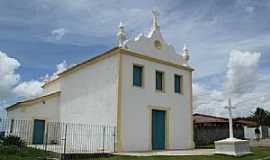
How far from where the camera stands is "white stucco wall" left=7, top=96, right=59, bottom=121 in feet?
77.8

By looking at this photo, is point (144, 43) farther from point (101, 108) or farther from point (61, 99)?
point (61, 99)

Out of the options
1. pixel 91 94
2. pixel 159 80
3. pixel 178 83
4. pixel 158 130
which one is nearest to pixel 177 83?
pixel 178 83

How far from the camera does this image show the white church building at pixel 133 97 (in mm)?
19094

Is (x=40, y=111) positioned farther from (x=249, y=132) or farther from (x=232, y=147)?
(x=249, y=132)

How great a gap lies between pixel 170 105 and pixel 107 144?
541cm

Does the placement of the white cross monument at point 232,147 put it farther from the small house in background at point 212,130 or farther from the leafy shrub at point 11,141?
the small house in background at point 212,130

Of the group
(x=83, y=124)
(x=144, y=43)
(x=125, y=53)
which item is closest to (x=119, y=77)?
(x=125, y=53)

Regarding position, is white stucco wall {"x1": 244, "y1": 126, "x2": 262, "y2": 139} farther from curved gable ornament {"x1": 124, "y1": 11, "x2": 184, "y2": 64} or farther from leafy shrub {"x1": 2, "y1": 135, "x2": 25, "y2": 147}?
leafy shrub {"x1": 2, "y1": 135, "x2": 25, "y2": 147}

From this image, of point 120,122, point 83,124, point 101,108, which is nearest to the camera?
point 120,122

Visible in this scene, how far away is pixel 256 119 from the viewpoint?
6025 cm

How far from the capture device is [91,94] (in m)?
21.1

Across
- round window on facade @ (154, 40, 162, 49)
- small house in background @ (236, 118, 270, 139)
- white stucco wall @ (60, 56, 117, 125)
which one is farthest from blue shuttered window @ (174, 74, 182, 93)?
small house in background @ (236, 118, 270, 139)

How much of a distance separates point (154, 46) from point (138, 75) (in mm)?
2601

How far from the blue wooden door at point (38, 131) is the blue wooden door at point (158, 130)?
8791mm
